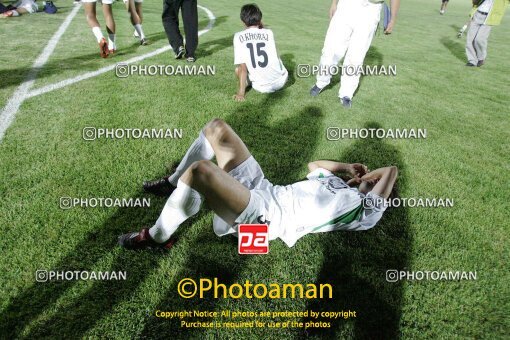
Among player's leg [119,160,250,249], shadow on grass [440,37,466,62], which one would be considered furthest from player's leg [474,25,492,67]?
player's leg [119,160,250,249]

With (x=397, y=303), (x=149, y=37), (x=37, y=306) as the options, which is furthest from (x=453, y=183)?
(x=149, y=37)

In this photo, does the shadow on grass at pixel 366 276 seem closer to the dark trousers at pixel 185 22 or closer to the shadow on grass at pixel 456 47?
the dark trousers at pixel 185 22

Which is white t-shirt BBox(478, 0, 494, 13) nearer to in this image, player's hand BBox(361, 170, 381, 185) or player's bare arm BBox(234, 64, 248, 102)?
player's bare arm BBox(234, 64, 248, 102)

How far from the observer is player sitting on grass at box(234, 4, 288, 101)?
15.8 feet

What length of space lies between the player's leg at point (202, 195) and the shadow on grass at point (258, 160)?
37cm

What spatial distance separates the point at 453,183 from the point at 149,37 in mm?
7660

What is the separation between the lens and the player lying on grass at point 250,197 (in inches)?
82.6

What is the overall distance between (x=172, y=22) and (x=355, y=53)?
12.0ft

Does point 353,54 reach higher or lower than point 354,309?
higher

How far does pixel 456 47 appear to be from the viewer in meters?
10.9

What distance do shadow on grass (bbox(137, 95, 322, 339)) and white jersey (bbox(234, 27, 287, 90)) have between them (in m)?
0.36

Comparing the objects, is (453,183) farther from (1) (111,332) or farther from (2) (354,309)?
(1) (111,332)

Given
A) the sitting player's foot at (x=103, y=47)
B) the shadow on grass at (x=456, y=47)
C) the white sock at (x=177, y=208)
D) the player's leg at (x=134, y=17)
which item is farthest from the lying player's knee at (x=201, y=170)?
the shadow on grass at (x=456, y=47)

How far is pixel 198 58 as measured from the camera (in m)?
6.70
